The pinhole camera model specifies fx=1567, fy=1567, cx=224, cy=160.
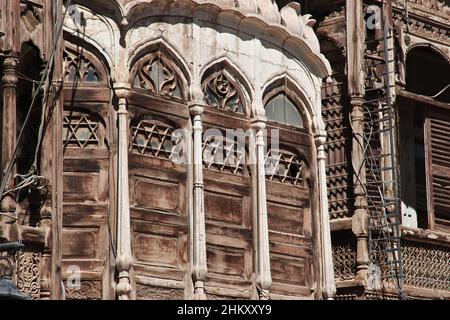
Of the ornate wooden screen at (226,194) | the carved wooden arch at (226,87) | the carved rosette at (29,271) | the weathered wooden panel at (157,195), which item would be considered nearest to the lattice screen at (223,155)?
the ornate wooden screen at (226,194)

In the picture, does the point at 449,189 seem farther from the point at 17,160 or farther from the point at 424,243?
the point at 17,160

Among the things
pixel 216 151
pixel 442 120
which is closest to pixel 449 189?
pixel 442 120

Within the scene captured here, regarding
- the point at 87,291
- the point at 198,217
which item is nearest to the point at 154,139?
the point at 198,217

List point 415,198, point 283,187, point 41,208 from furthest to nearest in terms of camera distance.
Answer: point 415,198 → point 283,187 → point 41,208

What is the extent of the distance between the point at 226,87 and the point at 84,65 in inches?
99.3

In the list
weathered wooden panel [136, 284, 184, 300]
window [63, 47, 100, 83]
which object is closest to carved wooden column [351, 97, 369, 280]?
weathered wooden panel [136, 284, 184, 300]

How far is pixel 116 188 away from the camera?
71.9 feet

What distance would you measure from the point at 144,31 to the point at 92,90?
126 centimetres

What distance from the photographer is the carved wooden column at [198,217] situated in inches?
883

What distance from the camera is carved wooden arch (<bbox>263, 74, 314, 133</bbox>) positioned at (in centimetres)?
2430

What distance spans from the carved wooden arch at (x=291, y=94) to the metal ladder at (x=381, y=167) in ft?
5.39

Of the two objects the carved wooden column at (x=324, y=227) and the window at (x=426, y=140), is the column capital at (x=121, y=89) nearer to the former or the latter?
the carved wooden column at (x=324, y=227)

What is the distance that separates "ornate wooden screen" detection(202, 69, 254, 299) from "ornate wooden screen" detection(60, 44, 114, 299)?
1.75 m
